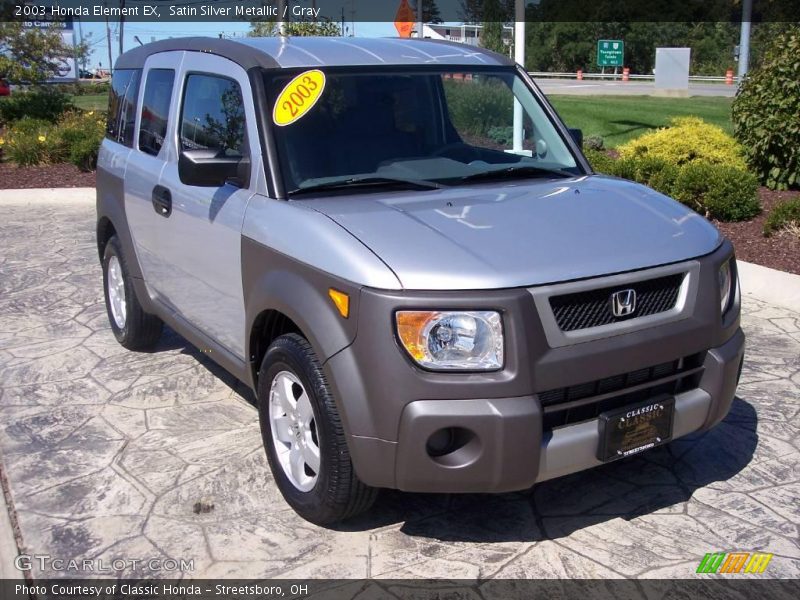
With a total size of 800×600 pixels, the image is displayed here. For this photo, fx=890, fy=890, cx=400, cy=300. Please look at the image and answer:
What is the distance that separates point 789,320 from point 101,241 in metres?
5.24

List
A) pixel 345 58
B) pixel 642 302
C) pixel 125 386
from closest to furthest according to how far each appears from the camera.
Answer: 1. pixel 642 302
2. pixel 345 58
3. pixel 125 386

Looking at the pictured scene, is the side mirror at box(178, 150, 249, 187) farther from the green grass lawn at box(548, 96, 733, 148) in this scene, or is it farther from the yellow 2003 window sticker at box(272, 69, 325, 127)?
the green grass lawn at box(548, 96, 733, 148)

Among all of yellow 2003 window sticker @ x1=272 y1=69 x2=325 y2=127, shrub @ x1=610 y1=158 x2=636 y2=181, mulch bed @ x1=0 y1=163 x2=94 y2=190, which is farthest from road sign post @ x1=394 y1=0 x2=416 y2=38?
yellow 2003 window sticker @ x1=272 y1=69 x2=325 y2=127

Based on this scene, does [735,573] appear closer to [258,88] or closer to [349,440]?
[349,440]

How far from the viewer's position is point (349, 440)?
11.2ft

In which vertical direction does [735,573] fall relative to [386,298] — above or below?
below

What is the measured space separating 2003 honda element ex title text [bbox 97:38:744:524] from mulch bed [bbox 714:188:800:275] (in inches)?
145

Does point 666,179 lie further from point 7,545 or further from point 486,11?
point 486,11

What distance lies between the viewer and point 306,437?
12.6ft

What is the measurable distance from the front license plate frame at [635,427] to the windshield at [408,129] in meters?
1.39

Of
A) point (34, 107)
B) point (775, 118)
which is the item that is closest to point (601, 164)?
point (775, 118)

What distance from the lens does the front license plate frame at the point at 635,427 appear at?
3.48 m

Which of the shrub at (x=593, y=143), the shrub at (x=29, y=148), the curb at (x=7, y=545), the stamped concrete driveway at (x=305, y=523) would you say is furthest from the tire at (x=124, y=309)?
the shrub at (x=29, y=148)

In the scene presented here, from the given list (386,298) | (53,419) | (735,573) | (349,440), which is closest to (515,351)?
(386,298)
